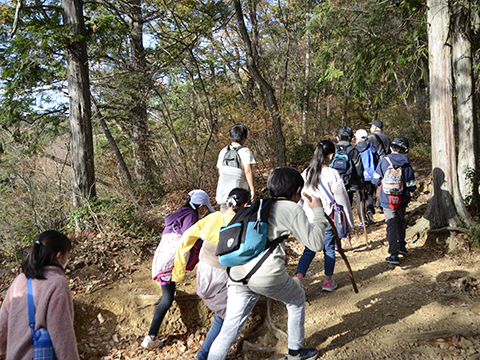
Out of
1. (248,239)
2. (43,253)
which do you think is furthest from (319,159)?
(43,253)

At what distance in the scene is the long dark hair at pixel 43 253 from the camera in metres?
2.32

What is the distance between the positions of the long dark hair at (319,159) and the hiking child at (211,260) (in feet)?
4.19

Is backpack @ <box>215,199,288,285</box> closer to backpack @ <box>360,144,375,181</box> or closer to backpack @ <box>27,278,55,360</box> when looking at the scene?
Answer: backpack @ <box>27,278,55,360</box>

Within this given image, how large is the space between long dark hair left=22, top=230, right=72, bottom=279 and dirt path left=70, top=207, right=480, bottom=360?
243cm

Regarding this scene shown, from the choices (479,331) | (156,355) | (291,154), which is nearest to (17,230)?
(156,355)

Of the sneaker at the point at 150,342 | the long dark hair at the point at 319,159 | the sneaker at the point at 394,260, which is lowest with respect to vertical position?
the sneaker at the point at 150,342

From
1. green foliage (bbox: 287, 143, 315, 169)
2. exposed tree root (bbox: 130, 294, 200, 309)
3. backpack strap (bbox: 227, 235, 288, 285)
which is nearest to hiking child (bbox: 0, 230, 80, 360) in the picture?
backpack strap (bbox: 227, 235, 288, 285)

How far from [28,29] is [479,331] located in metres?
9.31

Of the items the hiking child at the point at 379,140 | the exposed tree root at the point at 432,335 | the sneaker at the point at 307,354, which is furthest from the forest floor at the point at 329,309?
the hiking child at the point at 379,140

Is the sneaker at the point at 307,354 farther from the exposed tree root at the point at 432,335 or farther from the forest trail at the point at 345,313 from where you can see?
the exposed tree root at the point at 432,335

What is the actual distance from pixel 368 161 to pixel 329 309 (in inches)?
141

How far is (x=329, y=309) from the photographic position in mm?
4137

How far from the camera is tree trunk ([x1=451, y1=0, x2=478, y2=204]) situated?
18.1 feet

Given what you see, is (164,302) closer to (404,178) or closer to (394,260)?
(394,260)
